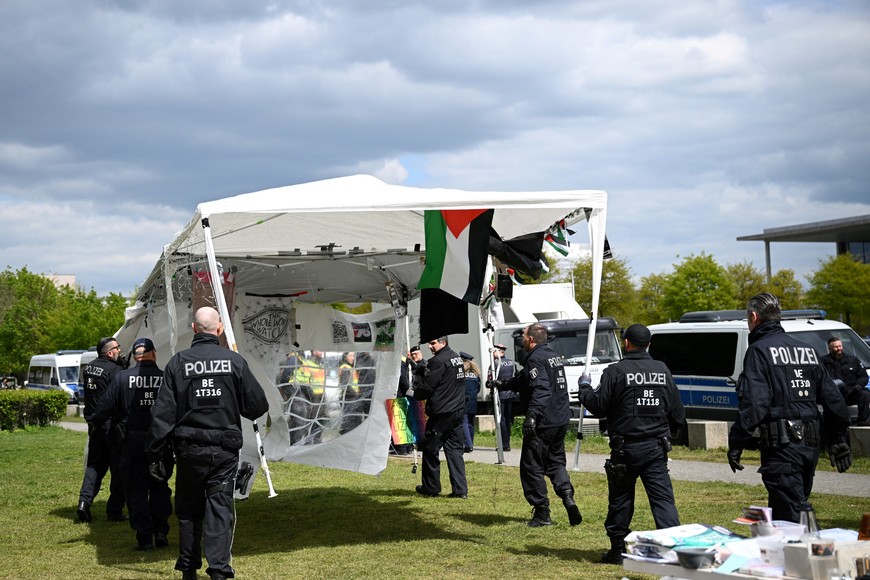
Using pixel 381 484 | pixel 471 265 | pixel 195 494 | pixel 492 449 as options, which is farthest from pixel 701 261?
pixel 195 494

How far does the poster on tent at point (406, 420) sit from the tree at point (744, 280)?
40.0 metres

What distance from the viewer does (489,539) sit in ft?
29.5

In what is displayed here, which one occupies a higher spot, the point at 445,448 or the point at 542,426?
the point at 542,426

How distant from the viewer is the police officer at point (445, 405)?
451 inches

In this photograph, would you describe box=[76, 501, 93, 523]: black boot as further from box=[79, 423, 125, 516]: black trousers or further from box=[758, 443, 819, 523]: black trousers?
box=[758, 443, 819, 523]: black trousers

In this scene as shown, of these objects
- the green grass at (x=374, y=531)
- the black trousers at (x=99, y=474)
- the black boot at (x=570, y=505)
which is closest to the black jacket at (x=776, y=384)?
the green grass at (x=374, y=531)

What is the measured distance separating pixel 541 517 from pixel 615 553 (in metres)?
1.87

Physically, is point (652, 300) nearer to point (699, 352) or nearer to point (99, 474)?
point (699, 352)

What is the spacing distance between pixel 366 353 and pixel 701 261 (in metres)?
38.7

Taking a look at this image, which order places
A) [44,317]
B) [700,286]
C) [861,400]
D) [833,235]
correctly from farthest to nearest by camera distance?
1. [44,317]
2. [833,235]
3. [700,286]
4. [861,400]

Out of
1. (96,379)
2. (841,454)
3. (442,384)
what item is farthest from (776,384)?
(96,379)

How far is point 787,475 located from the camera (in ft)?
21.5

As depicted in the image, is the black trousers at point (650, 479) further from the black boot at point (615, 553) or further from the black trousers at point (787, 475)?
the black trousers at point (787, 475)

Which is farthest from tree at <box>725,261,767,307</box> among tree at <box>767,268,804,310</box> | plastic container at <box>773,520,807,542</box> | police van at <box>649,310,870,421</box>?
plastic container at <box>773,520,807,542</box>
